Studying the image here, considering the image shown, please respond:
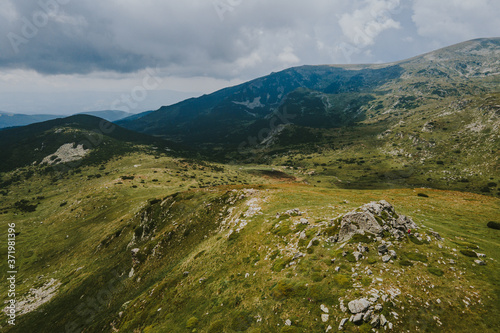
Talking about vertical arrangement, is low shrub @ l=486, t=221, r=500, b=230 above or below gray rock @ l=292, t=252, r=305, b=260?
below

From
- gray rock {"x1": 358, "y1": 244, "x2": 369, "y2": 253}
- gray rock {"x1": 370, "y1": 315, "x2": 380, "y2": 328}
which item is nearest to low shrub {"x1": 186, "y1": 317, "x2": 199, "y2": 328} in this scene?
gray rock {"x1": 370, "y1": 315, "x2": 380, "y2": 328}

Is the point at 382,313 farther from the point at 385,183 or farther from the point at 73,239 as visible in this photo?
the point at 385,183

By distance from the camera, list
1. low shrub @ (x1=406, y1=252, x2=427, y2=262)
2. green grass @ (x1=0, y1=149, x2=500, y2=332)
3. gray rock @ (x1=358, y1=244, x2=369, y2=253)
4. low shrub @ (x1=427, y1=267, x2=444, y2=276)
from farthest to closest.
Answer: gray rock @ (x1=358, y1=244, x2=369, y2=253) → low shrub @ (x1=406, y1=252, x2=427, y2=262) → green grass @ (x1=0, y1=149, x2=500, y2=332) → low shrub @ (x1=427, y1=267, x2=444, y2=276)

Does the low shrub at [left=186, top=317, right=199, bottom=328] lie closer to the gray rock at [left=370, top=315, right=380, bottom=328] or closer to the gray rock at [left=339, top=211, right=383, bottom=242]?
the gray rock at [left=370, top=315, right=380, bottom=328]

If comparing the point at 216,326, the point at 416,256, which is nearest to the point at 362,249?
the point at 416,256

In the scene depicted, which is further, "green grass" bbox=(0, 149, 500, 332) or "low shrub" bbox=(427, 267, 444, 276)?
"green grass" bbox=(0, 149, 500, 332)

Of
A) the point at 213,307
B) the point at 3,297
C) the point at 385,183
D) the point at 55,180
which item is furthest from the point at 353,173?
the point at 55,180

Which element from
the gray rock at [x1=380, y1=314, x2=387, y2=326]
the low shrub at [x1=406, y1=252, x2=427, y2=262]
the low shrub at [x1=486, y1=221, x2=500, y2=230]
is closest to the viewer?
the gray rock at [x1=380, y1=314, x2=387, y2=326]

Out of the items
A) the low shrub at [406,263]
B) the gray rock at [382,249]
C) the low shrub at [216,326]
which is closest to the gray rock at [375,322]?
the low shrub at [406,263]
